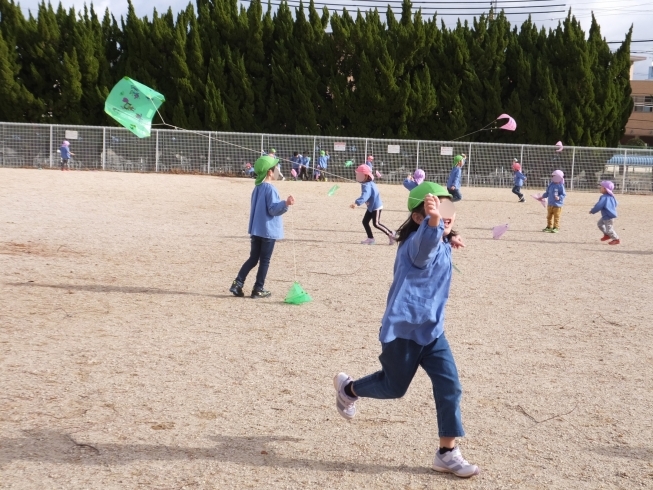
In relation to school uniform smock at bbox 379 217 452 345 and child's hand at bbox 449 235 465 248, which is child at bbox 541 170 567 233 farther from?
school uniform smock at bbox 379 217 452 345

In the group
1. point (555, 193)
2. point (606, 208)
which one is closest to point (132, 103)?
point (606, 208)

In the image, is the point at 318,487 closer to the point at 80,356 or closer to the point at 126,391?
the point at 126,391

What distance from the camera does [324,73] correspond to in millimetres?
37688

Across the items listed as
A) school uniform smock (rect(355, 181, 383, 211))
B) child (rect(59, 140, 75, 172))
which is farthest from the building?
school uniform smock (rect(355, 181, 383, 211))

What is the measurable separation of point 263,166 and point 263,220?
60 centimetres

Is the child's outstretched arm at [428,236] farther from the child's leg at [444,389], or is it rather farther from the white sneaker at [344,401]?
the white sneaker at [344,401]

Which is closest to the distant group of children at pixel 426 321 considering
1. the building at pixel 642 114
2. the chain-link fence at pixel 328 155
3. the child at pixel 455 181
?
the child at pixel 455 181

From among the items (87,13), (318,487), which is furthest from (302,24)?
(318,487)

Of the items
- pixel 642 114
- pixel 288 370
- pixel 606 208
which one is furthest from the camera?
pixel 642 114

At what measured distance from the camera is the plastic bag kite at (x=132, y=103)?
8547mm

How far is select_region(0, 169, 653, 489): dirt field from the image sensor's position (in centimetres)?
439

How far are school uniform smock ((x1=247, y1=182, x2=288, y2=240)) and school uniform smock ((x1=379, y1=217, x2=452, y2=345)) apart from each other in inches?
179

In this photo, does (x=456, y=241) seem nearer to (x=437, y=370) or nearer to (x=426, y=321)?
(x=426, y=321)

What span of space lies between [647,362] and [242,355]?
332 centimetres
